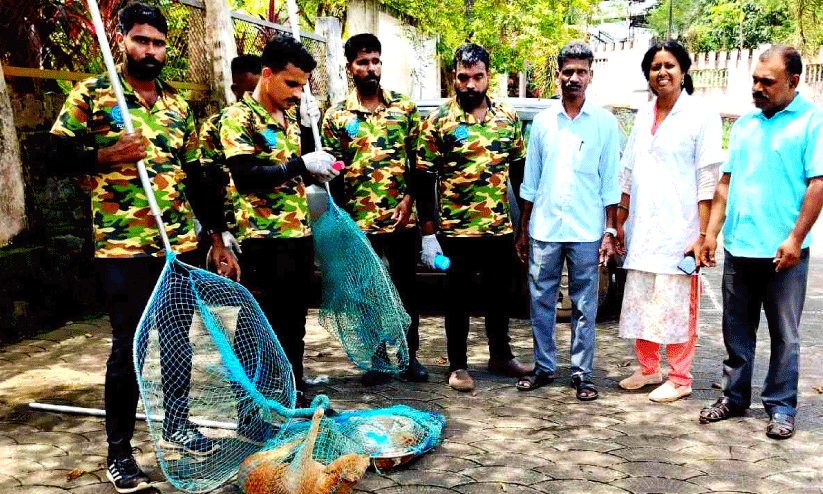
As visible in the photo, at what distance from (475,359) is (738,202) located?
88.5 inches

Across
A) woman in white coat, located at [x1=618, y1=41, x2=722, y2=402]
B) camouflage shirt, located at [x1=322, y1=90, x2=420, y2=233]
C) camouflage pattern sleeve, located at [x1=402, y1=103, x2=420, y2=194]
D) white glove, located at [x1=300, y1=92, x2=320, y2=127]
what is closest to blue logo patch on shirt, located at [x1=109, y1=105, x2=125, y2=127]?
white glove, located at [x1=300, y1=92, x2=320, y2=127]

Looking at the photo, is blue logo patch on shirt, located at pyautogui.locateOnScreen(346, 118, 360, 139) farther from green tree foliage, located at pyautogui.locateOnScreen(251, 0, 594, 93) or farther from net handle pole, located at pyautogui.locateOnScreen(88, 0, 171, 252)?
green tree foliage, located at pyautogui.locateOnScreen(251, 0, 594, 93)

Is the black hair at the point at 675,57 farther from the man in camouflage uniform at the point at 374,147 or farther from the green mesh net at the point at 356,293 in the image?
the green mesh net at the point at 356,293

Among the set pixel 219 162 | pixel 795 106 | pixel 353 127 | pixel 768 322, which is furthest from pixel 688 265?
pixel 219 162

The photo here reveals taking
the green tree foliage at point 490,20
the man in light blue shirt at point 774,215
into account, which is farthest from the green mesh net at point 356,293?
the green tree foliage at point 490,20

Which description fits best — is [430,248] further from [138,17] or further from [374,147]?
[138,17]

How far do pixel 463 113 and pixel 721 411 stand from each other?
224 centimetres

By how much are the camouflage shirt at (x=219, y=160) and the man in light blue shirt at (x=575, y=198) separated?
5.84 feet

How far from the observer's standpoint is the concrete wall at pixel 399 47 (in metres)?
17.0

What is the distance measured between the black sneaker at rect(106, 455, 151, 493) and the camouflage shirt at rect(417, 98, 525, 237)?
2286 millimetres

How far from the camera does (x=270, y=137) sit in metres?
4.33

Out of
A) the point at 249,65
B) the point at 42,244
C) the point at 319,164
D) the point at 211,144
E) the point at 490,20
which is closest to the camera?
the point at 319,164

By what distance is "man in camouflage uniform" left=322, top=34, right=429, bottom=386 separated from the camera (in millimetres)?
5020

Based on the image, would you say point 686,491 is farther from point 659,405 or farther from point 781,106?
point 781,106
